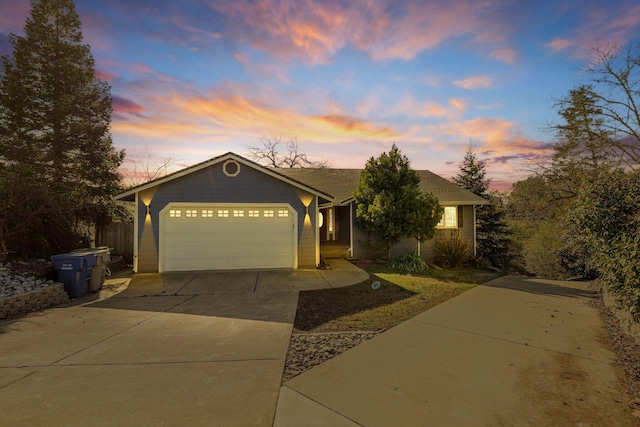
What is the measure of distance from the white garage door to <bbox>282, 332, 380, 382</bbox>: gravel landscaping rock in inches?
238

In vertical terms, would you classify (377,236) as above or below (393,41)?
below

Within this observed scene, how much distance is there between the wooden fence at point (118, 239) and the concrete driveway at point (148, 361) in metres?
6.05

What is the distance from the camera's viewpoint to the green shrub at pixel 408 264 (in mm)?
11383

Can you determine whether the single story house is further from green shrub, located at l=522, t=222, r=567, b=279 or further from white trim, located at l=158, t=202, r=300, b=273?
green shrub, located at l=522, t=222, r=567, b=279

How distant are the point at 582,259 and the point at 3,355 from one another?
13.6m

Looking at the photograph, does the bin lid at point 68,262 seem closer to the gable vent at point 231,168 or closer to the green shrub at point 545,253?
the gable vent at point 231,168

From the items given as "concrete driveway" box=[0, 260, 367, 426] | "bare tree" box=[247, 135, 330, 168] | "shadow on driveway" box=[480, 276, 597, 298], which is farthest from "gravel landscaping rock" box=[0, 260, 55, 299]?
"bare tree" box=[247, 135, 330, 168]

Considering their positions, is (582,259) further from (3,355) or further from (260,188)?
(3,355)

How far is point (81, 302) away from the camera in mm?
6762

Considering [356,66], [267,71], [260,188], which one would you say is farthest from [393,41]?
[260,188]

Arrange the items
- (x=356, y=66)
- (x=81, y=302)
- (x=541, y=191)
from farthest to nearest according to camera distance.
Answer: (x=541, y=191) < (x=356, y=66) < (x=81, y=302)

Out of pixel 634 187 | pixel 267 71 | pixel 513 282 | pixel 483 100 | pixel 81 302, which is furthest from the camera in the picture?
pixel 483 100

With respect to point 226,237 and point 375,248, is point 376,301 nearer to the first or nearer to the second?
point 226,237

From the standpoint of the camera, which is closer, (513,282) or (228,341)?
(228,341)
